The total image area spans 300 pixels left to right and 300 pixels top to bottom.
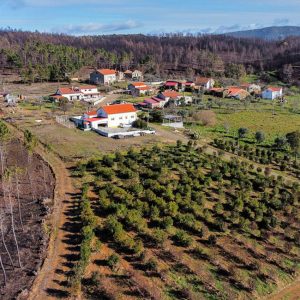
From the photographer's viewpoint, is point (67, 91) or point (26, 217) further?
point (67, 91)

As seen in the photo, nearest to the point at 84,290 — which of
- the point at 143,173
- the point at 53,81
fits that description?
the point at 143,173

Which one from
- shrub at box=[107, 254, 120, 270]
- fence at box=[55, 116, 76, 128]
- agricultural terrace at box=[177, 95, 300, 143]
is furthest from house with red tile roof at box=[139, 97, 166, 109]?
shrub at box=[107, 254, 120, 270]

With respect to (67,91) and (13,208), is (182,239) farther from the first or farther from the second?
(67,91)

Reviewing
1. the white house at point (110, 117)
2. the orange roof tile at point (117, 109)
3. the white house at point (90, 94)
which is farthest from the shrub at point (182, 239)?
the white house at point (90, 94)

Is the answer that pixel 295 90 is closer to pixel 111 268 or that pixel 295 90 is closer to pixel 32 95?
pixel 32 95

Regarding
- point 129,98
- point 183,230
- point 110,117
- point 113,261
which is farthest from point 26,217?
point 129,98

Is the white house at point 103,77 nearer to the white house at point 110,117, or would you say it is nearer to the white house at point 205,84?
the white house at point 205,84
